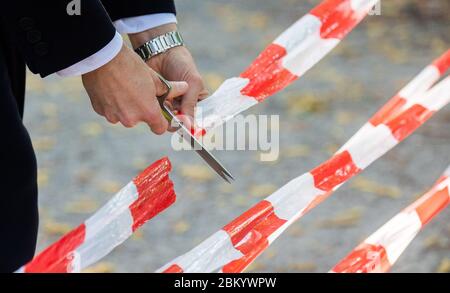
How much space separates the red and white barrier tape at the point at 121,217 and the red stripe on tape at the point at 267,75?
29cm

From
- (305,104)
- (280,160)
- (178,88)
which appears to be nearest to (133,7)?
(178,88)

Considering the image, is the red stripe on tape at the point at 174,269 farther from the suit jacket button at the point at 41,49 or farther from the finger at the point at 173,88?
the suit jacket button at the point at 41,49

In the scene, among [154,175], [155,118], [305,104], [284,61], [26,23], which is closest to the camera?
[26,23]

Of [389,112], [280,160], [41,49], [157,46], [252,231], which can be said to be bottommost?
[280,160]

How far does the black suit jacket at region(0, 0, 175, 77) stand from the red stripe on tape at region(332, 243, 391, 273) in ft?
2.40

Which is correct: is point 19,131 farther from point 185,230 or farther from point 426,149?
point 426,149

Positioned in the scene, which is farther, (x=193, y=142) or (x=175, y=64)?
(x=175, y=64)

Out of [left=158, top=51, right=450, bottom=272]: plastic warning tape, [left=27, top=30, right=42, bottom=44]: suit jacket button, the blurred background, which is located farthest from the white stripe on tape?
the blurred background

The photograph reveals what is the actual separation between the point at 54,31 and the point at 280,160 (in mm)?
2845

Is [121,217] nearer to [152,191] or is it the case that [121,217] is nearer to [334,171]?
[152,191]

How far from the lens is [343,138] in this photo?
425cm

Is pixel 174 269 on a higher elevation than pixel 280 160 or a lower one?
higher

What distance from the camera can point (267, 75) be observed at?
71.4 inches

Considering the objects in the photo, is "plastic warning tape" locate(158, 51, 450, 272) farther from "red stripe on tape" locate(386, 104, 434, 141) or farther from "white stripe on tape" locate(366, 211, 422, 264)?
"white stripe on tape" locate(366, 211, 422, 264)
